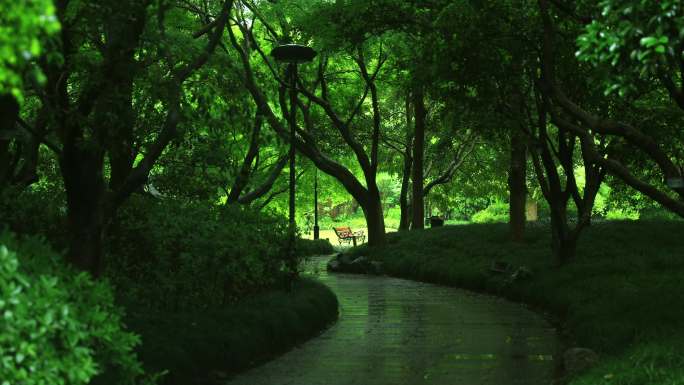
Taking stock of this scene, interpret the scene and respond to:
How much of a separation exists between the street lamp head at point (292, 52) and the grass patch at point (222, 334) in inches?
175

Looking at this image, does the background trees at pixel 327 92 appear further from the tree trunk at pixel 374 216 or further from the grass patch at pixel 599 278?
the grass patch at pixel 599 278

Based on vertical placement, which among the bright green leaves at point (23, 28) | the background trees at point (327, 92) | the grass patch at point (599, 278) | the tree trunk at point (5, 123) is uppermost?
the background trees at point (327, 92)

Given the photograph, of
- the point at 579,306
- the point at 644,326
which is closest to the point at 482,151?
the point at 579,306

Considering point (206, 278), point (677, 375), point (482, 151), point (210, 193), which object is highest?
point (482, 151)

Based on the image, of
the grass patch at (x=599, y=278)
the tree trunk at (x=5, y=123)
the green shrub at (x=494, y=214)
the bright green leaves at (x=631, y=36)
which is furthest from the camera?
the green shrub at (x=494, y=214)

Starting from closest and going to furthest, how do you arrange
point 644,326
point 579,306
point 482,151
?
1. point 644,326
2. point 579,306
3. point 482,151

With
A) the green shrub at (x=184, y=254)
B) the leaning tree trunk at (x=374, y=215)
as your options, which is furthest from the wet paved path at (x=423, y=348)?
the leaning tree trunk at (x=374, y=215)

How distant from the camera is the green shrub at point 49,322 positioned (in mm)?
4816

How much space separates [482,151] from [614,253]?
63.4 ft

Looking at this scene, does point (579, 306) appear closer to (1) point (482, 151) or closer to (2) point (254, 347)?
(2) point (254, 347)

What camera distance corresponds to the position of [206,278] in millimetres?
12266

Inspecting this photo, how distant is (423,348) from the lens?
12.3 metres

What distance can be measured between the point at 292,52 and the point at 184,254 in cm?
509

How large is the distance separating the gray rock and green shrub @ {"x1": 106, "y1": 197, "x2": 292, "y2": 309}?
16.6 ft
